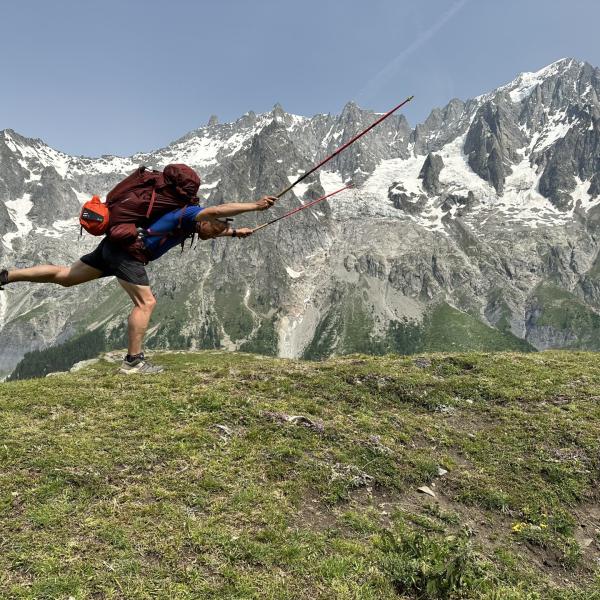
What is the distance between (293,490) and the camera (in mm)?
9422

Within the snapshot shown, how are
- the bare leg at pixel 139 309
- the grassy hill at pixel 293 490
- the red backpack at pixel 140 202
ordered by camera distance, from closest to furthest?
the grassy hill at pixel 293 490, the red backpack at pixel 140 202, the bare leg at pixel 139 309

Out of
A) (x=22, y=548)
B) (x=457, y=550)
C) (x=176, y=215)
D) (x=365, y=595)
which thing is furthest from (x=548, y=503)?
(x=176, y=215)

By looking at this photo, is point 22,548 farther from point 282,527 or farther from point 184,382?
point 184,382

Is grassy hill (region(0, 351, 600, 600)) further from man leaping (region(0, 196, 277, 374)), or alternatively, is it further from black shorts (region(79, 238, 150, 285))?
black shorts (region(79, 238, 150, 285))

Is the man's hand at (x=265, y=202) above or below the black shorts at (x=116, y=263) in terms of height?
above

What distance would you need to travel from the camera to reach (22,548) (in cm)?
686

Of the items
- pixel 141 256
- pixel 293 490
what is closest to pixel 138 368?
pixel 141 256

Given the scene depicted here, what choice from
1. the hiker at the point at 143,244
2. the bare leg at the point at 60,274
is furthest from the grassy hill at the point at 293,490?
the bare leg at the point at 60,274

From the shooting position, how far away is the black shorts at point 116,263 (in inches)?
547

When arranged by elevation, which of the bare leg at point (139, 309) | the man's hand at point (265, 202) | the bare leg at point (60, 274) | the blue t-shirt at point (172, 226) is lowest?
the bare leg at point (139, 309)

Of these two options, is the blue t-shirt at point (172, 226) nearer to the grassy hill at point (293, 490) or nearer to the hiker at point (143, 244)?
the hiker at point (143, 244)

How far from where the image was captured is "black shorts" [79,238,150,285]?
1391 cm

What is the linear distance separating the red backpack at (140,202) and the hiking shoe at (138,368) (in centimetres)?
388

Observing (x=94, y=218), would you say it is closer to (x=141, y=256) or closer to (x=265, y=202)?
(x=141, y=256)
